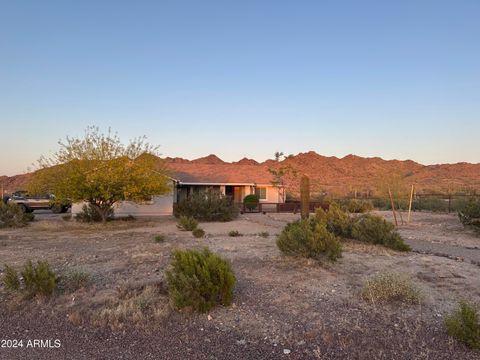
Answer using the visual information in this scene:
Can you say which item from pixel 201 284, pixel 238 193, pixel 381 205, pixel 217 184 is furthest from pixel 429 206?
pixel 201 284

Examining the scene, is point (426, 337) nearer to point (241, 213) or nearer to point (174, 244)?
point (174, 244)

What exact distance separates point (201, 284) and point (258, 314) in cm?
97

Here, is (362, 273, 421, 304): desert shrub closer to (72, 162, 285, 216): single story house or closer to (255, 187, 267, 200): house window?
Result: (72, 162, 285, 216): single story house

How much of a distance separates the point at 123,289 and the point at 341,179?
8921cm

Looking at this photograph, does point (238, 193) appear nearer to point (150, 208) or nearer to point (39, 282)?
point (150, 208)

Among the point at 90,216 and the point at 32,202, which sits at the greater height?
the point at 32,202

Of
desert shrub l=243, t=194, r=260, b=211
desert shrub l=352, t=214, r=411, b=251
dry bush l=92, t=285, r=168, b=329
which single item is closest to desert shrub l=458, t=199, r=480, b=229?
desert shrub l=352, t=214, r=411, b=251

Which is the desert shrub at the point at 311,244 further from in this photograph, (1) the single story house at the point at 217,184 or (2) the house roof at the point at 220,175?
(2) the house roof at the point at 220,175

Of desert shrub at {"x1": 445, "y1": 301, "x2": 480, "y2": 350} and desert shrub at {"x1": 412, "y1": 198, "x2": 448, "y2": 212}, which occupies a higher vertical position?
desert shrub at {"x1": 412, "y1": 198, "x2": 448, "y2": 212}

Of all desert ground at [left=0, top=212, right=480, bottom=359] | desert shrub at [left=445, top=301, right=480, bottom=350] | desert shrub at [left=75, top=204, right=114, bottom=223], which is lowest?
desert ground at [left=0, top=212, right=480, bottom=359]

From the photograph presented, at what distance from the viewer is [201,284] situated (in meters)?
6.52

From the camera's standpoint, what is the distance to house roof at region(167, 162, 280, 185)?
34.1 meters

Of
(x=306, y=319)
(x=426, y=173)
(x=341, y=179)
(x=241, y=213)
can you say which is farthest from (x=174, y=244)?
A: (x=426, y=173)

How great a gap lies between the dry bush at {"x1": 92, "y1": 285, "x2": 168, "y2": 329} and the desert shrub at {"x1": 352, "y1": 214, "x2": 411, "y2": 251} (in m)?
7.30
